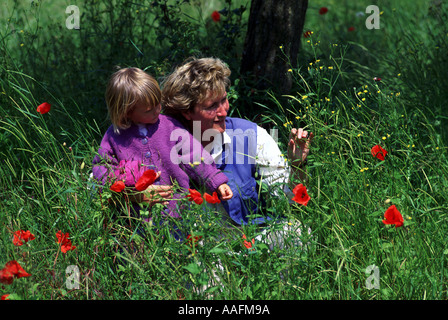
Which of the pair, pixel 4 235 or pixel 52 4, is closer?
pixel 4 235

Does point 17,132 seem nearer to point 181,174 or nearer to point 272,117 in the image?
point 181,174

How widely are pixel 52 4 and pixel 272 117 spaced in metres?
4.33

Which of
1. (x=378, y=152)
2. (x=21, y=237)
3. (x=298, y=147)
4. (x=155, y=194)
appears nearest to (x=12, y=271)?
(x=21, y=237)

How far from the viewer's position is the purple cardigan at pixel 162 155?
8.57ft

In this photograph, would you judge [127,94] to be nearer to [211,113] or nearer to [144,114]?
[144,114]

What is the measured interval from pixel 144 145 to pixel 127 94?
10.1 inches

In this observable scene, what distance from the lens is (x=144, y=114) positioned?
2.64 meters

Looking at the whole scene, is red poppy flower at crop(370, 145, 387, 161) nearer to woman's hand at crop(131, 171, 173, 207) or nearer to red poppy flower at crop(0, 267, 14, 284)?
woman's hand at crop(131, 171, 173, 207)

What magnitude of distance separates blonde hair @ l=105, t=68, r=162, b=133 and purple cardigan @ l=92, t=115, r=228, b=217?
0.27 ft

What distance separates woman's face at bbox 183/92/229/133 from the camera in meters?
2.78

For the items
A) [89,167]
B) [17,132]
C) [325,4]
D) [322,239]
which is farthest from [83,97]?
[325,4]

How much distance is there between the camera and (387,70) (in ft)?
14.9
